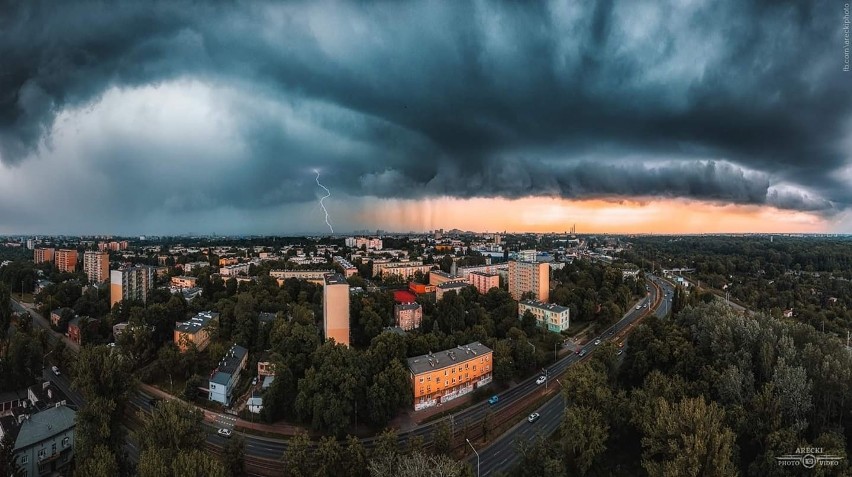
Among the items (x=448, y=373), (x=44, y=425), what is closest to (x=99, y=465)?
(x=44, y=425)

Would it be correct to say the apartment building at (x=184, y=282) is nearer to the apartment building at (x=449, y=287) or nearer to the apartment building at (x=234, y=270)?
the apartment building at (x=234, y=270)

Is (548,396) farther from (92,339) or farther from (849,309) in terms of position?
(849,309)

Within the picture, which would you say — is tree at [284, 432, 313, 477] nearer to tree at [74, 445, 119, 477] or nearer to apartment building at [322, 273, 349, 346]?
tree at [74, 445, 119, 477]

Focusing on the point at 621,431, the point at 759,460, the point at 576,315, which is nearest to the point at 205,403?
the point at 621,431

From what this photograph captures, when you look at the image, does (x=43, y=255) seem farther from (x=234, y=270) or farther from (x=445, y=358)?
(x=445, y=358)

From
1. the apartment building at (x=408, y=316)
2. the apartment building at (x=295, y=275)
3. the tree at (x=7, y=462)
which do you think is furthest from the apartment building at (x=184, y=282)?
the tree at (x=7, y=462)
